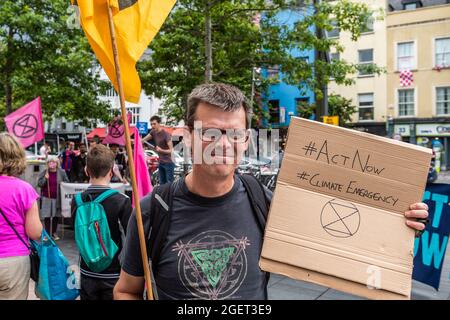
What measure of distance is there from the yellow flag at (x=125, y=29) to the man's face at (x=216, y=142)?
1.39 feet

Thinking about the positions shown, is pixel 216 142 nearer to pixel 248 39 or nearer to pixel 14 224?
pixel 14 224

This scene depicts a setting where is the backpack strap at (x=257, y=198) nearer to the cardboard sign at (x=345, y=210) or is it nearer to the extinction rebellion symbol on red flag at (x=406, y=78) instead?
the cardboard sign at (x=345, y=210)

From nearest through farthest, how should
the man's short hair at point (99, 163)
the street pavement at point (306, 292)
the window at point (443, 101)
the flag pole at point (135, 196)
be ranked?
the flag pole at point (135, 196), the man's short hair at point (99, 163), the street pavement at point (306, 292), the window at point (443, 101)

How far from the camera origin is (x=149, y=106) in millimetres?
41531

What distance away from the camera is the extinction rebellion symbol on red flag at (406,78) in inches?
1222

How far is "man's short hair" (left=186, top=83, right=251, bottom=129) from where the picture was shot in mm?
1833

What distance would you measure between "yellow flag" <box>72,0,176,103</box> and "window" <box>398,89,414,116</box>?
3184 cm

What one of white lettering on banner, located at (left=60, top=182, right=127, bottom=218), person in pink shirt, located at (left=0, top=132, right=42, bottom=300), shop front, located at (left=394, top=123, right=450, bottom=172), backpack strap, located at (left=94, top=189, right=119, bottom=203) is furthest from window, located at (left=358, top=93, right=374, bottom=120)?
person in pink shirt, located at (left=0, top=132, right=42, bottom=300)

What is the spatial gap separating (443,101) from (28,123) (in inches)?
1135

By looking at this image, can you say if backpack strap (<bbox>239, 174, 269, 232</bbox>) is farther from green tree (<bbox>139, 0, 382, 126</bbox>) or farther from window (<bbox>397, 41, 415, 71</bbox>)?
window (<bbox>397, 41, 415, 71</bbox>)

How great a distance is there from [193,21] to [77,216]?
966 cm

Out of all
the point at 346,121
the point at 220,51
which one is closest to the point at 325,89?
the point at 220,51

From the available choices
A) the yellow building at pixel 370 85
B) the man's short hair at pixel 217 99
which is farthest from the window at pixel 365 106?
the man's short hair at pixel 217 99

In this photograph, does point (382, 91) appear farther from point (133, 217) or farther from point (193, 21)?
point (133, 217)
